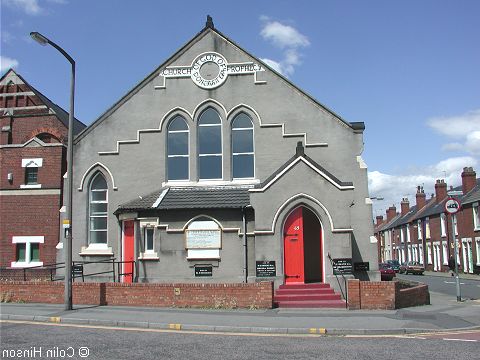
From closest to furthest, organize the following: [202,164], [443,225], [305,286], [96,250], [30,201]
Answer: [305,286] < [96,250] < [202,164] < [30,201] < [443,225]

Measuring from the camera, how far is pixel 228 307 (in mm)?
16125

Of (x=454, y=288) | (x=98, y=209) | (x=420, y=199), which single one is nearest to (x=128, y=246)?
(x=98, y=209)

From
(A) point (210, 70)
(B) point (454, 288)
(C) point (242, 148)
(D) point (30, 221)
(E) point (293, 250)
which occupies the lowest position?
(B) point (454, 288)

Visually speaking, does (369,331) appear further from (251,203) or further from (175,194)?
(175,194)

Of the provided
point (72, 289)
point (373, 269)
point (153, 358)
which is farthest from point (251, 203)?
point (153, 358)

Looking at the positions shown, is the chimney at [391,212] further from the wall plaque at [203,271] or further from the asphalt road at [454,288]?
the wall plaque at [203,271]

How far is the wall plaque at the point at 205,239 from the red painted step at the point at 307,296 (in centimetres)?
341

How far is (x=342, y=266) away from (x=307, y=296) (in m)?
1.66

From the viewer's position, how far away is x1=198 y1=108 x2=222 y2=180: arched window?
2236cm

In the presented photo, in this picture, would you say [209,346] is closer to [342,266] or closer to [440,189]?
[342,266]

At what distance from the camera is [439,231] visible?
54688 millimetres

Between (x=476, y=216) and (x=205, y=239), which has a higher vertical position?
(x=476, y=216)

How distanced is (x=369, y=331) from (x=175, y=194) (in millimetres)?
11102

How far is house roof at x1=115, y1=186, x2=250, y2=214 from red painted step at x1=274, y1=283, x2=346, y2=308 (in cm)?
379
